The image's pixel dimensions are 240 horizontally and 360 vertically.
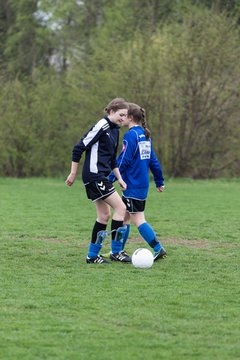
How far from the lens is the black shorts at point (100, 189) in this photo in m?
8.20

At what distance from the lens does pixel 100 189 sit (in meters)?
8.20

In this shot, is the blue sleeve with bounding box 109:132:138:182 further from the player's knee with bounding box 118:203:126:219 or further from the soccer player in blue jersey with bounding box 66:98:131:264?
the player's knee with bounding box 118:203:126:219

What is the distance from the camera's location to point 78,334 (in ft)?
17.1

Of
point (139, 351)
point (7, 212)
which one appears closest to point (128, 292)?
point (139, 351)

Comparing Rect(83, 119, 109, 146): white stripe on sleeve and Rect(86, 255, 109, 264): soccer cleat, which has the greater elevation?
Rect(83, 119, 109, 146): white stripe on sleeve

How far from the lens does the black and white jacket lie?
322 inches

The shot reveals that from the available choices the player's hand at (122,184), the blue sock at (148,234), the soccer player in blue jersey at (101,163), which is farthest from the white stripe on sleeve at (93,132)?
the blue sock at (148,234)

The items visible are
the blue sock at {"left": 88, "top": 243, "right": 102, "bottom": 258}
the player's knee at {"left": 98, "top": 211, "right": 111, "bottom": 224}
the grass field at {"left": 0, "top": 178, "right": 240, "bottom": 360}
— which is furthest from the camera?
the player's knee at {"left": 98, "top": 211, "right": 111, "bottom": 224}

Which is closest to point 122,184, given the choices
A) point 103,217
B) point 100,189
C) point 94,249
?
point 100,189

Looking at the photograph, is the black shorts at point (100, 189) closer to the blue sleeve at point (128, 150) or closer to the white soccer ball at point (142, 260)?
the blue sleeve at point (128, 150)

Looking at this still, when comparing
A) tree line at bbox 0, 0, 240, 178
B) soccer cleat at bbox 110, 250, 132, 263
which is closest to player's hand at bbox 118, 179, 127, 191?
soccer cleat at bbox 110, 250, 132, 263

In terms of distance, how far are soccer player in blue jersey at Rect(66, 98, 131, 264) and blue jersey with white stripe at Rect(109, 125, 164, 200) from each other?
164mm

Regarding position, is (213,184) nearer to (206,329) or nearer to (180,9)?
(180,9)

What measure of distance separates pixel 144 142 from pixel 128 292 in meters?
2.39
